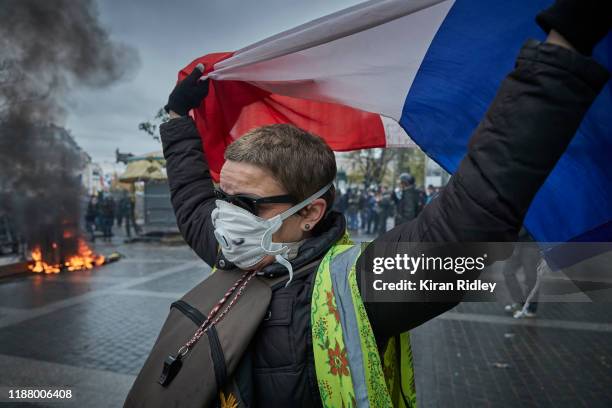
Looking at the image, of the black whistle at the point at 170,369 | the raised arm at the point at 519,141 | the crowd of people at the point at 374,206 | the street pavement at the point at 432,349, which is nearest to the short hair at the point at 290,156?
the raised arm at the point at 519,141

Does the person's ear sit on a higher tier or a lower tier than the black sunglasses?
lower

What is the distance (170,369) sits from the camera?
1.16m

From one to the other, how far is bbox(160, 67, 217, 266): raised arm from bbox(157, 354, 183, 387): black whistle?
74 cm

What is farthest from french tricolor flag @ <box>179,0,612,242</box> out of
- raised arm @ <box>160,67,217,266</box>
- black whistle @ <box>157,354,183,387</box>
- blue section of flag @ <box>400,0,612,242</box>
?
black whistle @ <box>157,354,183,387</box>

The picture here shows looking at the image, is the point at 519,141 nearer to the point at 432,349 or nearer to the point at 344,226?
the point at 344,226

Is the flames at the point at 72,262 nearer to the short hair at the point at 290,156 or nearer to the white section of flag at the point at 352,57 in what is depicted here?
the white section of flag at the point at 352,57

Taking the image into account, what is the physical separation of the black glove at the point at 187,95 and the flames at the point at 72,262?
9.57 meters

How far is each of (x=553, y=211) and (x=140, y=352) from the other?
455 cm

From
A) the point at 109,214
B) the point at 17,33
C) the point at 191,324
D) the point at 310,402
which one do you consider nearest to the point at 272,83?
the point at 191,324

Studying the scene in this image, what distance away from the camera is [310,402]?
1.18 m

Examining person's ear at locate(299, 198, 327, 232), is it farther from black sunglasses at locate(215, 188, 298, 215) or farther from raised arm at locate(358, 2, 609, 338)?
raised arm at locate(358, 2, 609, 338)

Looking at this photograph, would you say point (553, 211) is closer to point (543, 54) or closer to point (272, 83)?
point (543, 54)

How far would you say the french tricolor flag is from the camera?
1.60 m

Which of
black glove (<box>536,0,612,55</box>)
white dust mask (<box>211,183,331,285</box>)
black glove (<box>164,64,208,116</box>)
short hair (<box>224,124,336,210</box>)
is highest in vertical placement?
black glove (<box>164,64,208,116</box>)
